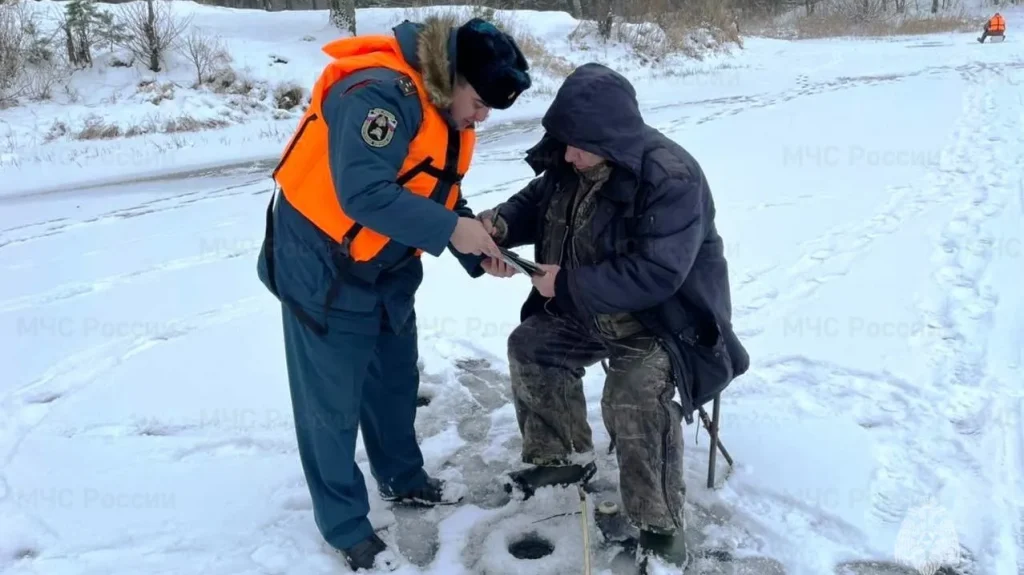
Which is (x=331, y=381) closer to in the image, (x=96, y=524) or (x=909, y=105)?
(x=96, y=524)

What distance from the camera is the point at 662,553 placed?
8.73 ft

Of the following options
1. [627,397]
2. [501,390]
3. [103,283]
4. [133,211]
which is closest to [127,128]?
[133,211]

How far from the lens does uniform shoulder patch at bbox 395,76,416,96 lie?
2287 mm

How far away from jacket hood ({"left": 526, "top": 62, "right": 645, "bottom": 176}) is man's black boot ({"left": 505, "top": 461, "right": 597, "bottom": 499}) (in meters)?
1.21

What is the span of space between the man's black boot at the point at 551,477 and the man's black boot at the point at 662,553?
473mm

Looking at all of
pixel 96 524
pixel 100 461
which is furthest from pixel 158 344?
pixel 96 524

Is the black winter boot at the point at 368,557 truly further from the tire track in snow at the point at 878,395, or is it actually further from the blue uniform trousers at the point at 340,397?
the tire track in snow at the point at 878,395

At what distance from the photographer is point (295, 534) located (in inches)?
115

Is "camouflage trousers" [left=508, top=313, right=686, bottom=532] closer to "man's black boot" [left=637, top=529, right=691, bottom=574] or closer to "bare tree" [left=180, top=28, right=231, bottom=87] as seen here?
"man's black boot" [left=637, top=529, right=691, bottom=574]

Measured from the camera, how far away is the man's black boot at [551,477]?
312cm

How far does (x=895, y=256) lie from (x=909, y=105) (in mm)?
6912

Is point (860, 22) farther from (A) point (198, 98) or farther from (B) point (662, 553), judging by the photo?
(B) point (662, 553)

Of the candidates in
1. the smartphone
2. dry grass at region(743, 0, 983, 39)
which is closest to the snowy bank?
the smartphone

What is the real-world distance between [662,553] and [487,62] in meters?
1.63
